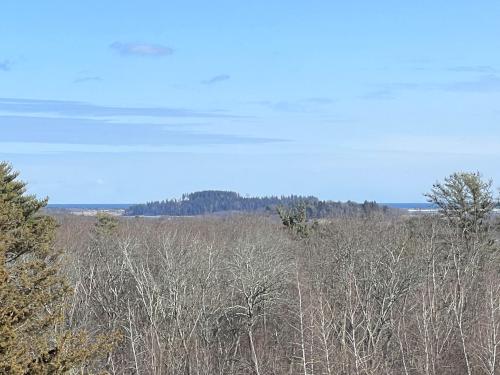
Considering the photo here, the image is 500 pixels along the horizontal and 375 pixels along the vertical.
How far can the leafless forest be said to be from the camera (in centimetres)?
3538

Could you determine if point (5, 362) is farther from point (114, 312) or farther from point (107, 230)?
point (107, 230)

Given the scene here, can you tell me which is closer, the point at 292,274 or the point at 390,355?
the point at 390,355

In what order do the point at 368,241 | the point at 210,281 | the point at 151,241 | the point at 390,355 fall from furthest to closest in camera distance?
the point at 151,241 → the point at 368,241 → the point at 210,281 → the point at 390,355

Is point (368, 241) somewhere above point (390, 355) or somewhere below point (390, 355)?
above

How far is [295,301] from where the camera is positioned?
41594mm

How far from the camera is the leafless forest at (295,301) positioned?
35375 millimetres

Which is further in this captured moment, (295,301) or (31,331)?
(295,301)

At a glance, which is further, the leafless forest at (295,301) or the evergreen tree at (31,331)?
the leafless forest at (295,301)

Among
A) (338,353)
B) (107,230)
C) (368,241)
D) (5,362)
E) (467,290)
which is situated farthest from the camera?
(107,230)

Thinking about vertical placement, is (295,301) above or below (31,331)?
below

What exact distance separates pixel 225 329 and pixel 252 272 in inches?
167

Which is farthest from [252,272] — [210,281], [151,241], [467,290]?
[151,241]

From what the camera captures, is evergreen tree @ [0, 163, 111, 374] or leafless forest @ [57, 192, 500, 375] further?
leafless forest @ [57, 192, 500, 375]

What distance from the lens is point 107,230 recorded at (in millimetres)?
71500
